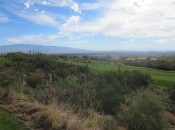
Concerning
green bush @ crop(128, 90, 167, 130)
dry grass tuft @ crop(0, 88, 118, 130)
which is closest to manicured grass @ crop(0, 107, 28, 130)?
dry grass tuft @ crop(0, 88, 118, 130)

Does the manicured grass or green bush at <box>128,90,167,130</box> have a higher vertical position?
the manicured grass

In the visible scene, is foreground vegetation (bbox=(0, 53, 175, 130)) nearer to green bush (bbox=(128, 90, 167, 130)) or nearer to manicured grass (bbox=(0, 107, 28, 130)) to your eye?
green bush (bbox=(128, 90, 167, 130))

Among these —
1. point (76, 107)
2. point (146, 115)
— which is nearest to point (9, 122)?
point (76, 107)

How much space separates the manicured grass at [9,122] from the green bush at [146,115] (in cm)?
545

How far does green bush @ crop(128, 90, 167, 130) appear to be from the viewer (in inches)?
402

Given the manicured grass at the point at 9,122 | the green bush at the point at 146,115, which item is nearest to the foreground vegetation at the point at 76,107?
the green bush at the point at 146,115

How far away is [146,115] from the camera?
1131 centimetres

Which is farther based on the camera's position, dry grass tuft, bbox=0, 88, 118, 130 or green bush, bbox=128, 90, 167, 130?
green bush, bbox=128, 90, 167, 130

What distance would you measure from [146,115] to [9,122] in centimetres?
713

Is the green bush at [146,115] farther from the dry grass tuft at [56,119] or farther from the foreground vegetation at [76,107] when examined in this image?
the dry grass tuft at [56,119]

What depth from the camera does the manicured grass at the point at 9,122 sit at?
5705 millimetres

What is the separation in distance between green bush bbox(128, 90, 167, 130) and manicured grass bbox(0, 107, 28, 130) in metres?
5.45

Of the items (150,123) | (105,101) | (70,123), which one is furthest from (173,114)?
(70,123)

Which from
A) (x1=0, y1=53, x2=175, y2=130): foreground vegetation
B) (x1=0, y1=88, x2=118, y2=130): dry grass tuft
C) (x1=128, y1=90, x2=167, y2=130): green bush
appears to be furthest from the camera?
(x1=128, y1=90, x2=167, y2=130): green bush
